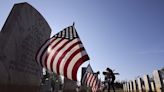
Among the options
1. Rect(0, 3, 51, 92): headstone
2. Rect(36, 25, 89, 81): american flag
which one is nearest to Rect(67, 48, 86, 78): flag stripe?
Rect(36, 25, 89, 81): american flag

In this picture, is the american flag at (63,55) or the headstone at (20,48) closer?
the american flag at (63,55)

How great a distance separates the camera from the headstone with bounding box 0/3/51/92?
762 cm

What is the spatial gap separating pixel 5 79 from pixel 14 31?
1.70 metres

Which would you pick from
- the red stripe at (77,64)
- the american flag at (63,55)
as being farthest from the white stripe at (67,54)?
the red stripe at (77,64)

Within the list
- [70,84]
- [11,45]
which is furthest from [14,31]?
[70,84]

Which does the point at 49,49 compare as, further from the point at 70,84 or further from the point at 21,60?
the point at 70,84

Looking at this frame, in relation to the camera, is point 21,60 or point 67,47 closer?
point 67,47

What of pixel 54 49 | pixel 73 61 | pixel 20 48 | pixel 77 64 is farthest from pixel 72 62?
pixel 20 48

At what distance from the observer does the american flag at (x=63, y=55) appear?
7328 mm

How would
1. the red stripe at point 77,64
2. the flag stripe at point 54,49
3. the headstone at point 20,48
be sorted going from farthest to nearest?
1. the headstone at point 20,48
2. the flag stripe at point 54,49
3. the red stripe at point 77,64

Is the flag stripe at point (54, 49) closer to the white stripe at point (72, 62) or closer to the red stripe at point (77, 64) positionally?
the white stripe at point (72, 62)

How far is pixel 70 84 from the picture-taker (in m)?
13.8

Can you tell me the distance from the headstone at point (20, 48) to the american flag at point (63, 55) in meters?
1.12

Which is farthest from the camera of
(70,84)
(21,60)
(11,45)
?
(70,84)
